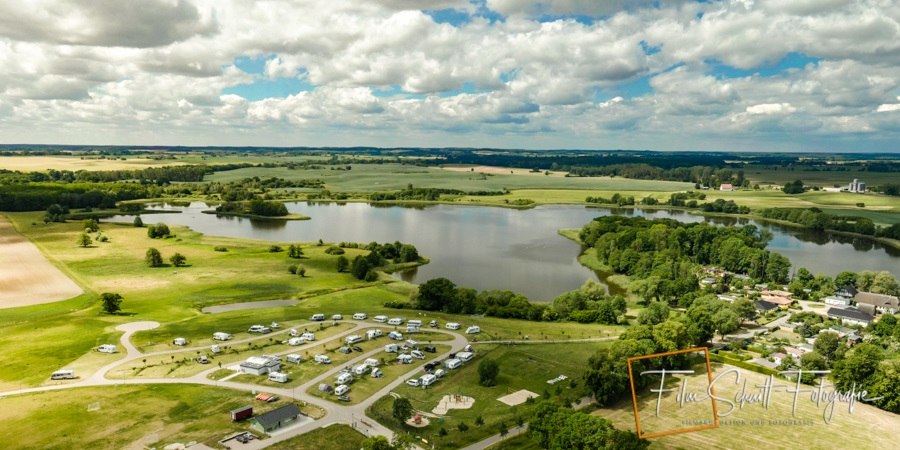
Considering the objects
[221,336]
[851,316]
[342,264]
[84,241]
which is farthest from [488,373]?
[84,241]

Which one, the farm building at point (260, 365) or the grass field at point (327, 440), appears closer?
the grass field at point (327, 440)

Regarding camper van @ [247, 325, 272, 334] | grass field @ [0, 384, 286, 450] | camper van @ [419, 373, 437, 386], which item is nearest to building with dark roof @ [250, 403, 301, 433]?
grass field @ [0, 384, 286, 450]

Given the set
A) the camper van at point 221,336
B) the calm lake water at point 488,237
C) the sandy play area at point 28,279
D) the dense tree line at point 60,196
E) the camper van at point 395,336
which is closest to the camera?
the camper van at point 221,336

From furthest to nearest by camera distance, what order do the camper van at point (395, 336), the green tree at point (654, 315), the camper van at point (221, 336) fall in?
the green tree at point (654, 315) < the camper van at point (395, 336) < the camper van at point (221, 336)

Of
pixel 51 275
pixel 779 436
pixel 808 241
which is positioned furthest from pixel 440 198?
pixel 779 436

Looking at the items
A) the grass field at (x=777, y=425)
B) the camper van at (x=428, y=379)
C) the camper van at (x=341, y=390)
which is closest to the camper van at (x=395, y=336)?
the camper van at (x=428, y=379)

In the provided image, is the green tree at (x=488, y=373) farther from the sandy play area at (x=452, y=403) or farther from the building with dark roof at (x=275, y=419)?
the building with dark roof at (x=275, y=419)
